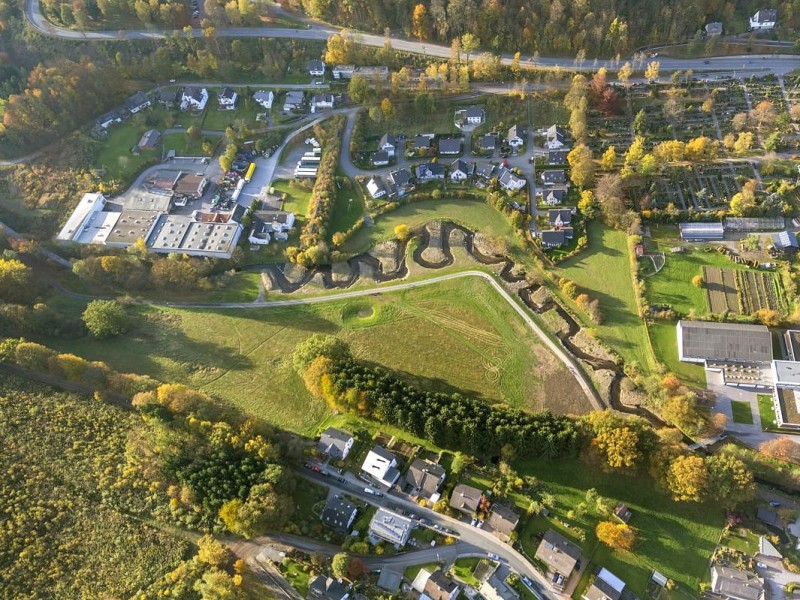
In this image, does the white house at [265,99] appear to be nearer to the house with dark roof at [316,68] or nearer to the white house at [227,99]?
the white house at [227,99]

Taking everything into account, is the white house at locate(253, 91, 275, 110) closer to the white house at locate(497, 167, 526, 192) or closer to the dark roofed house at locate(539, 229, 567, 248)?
the white house at locate(497, 167, 526, 192)

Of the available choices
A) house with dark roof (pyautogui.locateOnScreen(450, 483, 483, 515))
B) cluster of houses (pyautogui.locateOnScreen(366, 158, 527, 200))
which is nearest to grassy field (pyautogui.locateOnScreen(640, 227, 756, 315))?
cluster of houses (pyautogui.locateOnScreen(366, 158, 527, 200))

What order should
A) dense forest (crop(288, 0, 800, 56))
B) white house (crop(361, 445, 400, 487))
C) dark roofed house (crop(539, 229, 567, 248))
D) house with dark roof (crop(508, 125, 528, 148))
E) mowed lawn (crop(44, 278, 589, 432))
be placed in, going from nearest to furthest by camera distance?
white house (crop(361, 445, 400, 487))
mowed lawn (crop(44, 278, 589, 432))
dark roofed house (crop(539, 229, 567, 248))
house with dark roof (crop(508, 125, 528, 148))
dense forest (crop(288, 0, 800, 56))

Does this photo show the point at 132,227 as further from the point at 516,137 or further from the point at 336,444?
the point at 516,137

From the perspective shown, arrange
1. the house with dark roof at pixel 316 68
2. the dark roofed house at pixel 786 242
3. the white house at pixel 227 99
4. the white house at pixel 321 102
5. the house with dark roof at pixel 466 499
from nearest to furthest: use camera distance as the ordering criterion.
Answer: the house with dark roof at pixel 466 499
the dark roofed house at pixel 786 242
the white house at pixel 321 102
the white house at pixel 227 99
the house with dark roof at pixel 316 68

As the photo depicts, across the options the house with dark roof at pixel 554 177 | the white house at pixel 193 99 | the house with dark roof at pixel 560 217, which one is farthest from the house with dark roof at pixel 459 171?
the white house at pixel 193 99
